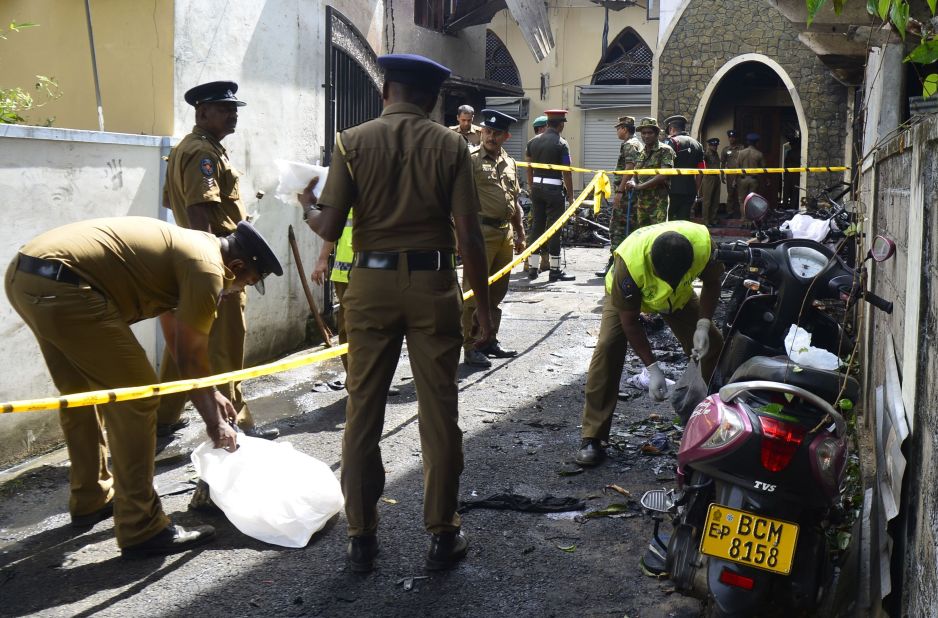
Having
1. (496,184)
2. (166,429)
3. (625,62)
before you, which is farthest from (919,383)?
(625,62)

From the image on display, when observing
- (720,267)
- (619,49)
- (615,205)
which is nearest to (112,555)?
(720,267)

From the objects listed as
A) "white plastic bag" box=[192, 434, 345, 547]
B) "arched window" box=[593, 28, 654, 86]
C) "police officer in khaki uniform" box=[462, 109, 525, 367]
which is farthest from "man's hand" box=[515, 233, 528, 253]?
"arched window" box=[593, 28, 654, 86]

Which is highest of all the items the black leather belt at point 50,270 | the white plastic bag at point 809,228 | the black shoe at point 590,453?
the white plastic bag at point 809,228

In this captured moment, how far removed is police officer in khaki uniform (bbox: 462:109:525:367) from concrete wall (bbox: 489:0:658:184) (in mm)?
16701

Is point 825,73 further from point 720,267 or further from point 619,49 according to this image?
point 720,267

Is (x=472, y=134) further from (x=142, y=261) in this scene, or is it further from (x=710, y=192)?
(x=710, y=192)

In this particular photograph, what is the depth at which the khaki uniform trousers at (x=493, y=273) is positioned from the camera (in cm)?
797

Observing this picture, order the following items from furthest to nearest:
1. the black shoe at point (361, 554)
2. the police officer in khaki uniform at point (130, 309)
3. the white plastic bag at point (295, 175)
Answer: the white plastic bag at point (295, 175) < the black shoe at point (361, 554) < the police officer in khaki uniform at point (130, 309)

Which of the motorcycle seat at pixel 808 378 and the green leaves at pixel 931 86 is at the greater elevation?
the green leaves at pixel 931 86

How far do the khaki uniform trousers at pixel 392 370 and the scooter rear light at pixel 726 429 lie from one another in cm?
114

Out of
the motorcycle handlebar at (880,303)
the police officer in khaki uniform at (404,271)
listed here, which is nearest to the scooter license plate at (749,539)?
the motorcycle handlebar at (880,303)

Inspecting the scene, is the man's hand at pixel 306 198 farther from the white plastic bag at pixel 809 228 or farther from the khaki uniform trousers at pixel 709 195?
the khaki uniform trousers at pixel 709 195

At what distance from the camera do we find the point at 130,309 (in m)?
4.12

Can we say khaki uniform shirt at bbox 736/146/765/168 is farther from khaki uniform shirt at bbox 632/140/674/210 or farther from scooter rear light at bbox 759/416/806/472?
scooter rear light at bbox 759/416/806/472
